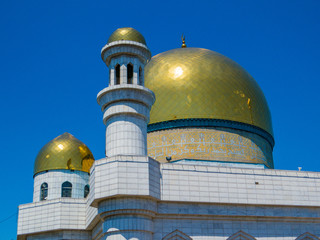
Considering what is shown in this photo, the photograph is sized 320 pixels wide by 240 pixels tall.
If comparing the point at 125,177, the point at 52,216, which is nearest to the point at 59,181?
the point at 52,216

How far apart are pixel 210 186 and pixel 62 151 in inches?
286

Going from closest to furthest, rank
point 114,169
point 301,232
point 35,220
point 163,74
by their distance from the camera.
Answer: point 114,169, point 301,232, point 35,220, point 163,74

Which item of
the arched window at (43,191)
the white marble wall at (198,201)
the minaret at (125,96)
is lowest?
the white marble wall at (198,201)

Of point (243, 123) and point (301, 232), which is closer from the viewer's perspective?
point (301, 232)

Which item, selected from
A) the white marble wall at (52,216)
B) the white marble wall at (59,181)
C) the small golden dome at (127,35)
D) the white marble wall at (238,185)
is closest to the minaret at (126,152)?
the small golden dome at (127,35)

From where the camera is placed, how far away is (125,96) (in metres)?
14.8

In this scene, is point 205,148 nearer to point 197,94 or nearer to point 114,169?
point 197,94

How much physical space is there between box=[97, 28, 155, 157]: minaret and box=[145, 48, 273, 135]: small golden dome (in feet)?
11.4

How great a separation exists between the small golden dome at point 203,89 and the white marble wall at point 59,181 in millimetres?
3595

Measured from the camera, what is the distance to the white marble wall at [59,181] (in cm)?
1891

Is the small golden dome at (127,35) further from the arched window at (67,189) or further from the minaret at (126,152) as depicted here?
the arched window at (67,189)

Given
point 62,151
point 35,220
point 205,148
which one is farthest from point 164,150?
point 35,220

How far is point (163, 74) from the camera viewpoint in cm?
2003

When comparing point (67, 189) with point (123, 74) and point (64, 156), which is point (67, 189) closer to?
point (64, 156)
